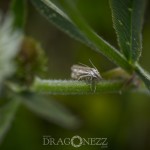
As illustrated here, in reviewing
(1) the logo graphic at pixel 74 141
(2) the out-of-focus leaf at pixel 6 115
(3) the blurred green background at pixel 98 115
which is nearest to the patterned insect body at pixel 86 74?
(2) the out-of-focus leaf at pixel 6 115

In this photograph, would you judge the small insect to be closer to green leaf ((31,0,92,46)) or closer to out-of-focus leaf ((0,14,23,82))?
green leaf ((31,0,92,46))

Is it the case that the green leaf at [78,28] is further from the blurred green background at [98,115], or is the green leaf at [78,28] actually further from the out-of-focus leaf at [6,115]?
the blurred green background at [98,115]

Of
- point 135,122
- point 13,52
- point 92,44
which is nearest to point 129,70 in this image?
Answer: point 92,44

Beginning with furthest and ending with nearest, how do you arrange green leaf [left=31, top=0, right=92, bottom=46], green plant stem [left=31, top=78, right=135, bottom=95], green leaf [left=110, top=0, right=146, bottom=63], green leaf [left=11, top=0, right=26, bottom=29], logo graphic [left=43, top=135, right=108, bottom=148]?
logo graphic [left=43, top=135, right=108, bottom=148] → green leaf [left=11, top=0, right=26, bottom=29] → green leaf [left=31, top=0, right=92, bottom=46] → green plant stem [left=31, top=78, right=135, bottom=95] → green leaf [left=110, top=0, right=146, bottom=63]

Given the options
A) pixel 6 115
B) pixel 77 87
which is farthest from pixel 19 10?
pixel 77 87

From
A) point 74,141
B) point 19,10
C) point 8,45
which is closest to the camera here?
point 19,10

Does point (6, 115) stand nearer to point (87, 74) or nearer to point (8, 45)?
point (8, 45)

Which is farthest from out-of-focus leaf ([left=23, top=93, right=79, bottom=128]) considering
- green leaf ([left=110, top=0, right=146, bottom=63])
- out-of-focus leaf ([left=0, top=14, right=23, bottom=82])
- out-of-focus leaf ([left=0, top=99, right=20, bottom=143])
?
green leaf ([left=110, top=0, right=146, bottom=63])
